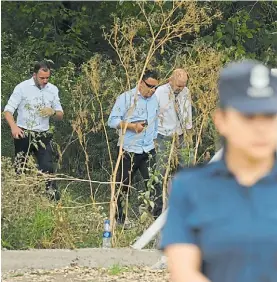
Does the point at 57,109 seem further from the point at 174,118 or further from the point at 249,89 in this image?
the point at 249,89

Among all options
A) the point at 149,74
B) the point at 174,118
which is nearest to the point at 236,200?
the point at 149,74

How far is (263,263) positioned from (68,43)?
38.4 ft

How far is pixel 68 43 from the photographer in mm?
13703

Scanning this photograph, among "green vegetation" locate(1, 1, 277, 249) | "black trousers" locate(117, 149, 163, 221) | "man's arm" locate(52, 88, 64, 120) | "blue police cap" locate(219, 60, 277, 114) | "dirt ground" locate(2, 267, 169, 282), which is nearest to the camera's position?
"blue police cap" locate(219, 60, 277, 114)

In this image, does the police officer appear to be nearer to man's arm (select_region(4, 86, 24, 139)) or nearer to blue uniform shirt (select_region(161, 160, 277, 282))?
blue uniform shirt (select_region(161, 160, 277, 282))

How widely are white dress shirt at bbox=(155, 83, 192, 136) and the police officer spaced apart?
19.6 feet

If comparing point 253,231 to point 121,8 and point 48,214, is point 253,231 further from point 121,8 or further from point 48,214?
point 121,8

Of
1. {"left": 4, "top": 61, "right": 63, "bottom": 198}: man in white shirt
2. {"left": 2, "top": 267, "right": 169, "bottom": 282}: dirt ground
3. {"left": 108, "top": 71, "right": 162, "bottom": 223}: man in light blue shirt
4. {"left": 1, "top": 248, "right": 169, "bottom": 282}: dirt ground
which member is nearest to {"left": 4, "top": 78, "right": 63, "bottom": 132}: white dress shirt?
{"left": 4, "top": 61, "right": 63, "bottom": 198}: man in white shirt

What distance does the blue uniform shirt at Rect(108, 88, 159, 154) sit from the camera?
814 centimetres

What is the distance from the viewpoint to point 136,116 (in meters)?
8.41

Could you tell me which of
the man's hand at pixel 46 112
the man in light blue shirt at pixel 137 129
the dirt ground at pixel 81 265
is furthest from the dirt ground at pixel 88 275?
the man's hand at pixel 46 112

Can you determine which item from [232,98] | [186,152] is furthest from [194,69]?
[232,98]

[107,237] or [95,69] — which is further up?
[95,69]

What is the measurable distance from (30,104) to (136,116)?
1.08m
